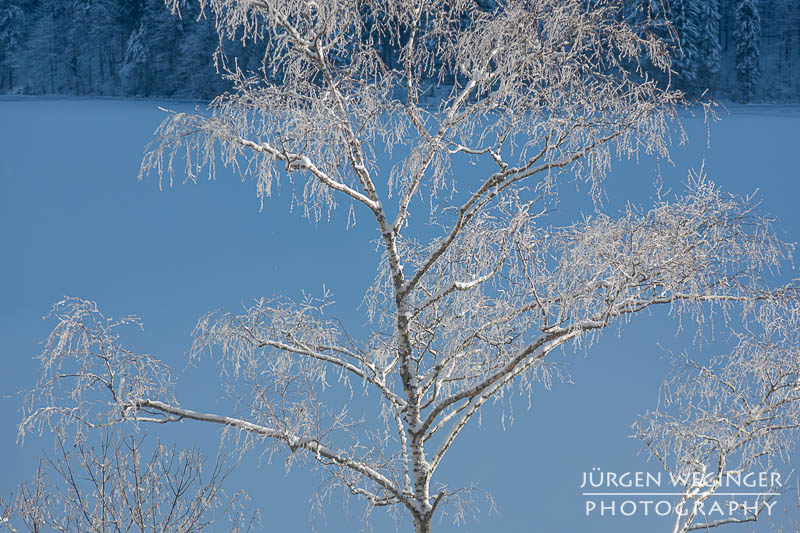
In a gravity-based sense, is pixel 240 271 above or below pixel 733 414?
above

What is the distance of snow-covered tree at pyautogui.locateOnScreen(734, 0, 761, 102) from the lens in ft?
29.4

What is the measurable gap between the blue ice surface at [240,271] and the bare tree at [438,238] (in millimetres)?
6786

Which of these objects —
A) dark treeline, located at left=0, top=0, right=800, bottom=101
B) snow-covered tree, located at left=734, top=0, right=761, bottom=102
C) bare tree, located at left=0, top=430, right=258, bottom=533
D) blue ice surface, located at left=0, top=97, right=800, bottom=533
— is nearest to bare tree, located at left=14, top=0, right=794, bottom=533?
bare tree, located at left=0, top=430, right=258, bottom=533

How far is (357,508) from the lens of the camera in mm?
4051

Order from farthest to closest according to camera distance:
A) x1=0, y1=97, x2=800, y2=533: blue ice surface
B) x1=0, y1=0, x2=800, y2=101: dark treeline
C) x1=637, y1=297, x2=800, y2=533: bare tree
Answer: x1=0, y1=97, x2=800, y2=533: blue ice surface < x1=0, y1=0, x2=800, y2=101: dark treeline < x1=637, y1=297, x2=800, y2=533: bare tree

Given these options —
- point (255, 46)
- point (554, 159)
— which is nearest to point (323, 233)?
point (255, 46)

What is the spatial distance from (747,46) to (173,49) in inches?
234

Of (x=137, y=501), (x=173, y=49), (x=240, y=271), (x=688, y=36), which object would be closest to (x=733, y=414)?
(x=137, y=501)

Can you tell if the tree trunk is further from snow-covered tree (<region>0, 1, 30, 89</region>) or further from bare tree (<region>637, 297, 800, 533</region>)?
snow-covered tree (<region>0, 1, 30, 89</region>)

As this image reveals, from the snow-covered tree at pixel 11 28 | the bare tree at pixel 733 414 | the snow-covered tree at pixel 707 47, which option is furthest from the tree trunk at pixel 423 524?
the snow-covered tree at pixel 11 28

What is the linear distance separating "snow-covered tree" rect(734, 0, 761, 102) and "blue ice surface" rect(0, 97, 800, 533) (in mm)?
1331

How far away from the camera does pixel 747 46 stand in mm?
8961

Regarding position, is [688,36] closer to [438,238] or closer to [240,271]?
[438,238]

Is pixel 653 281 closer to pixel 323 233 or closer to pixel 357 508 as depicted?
pixel 357 508
